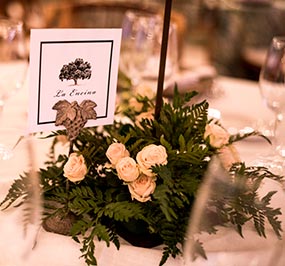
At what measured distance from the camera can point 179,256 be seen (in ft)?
2.56

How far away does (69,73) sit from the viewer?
0.83 meters

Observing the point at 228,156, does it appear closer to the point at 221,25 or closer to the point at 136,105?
the point at 136,105

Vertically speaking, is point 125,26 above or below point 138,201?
above

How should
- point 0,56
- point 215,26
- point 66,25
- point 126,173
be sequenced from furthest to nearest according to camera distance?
point 215,26
point 66,25
point 0,56
point 126,173

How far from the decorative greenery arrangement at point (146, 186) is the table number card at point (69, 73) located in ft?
0.16

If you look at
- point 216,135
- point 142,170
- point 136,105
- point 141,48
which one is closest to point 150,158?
point 142,170

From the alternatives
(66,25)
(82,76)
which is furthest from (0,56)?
(66,25)

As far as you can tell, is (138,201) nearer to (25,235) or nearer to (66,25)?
(25,235)

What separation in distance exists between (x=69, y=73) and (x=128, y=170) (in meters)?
0.18

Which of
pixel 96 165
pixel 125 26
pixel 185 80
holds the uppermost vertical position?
pixel 125 26

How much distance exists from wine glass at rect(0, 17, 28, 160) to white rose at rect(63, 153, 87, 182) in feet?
1.50

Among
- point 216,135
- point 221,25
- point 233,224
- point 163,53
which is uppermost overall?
point 221,25

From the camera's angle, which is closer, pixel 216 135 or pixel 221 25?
pixel 216 135

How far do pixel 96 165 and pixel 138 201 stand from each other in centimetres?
10
